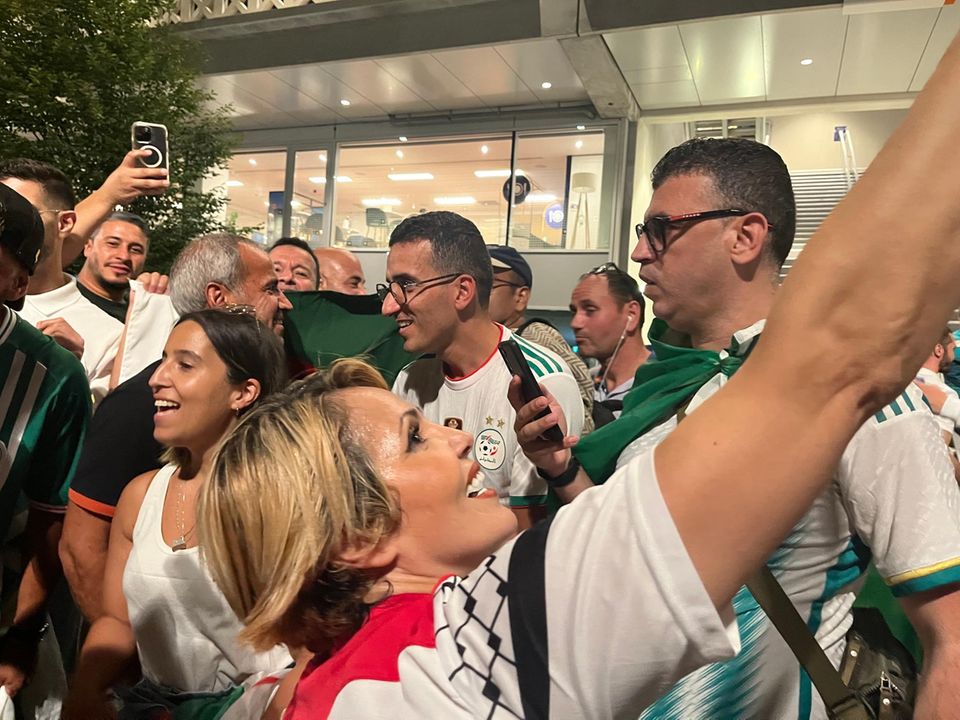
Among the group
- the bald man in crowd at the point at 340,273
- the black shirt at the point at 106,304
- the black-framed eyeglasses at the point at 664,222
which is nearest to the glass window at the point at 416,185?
the bald man in crowd at the point at 340,273

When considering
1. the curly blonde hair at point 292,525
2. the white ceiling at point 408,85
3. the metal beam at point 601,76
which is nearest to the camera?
the curly blonde hair at point 292,525

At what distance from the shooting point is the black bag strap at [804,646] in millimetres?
1271

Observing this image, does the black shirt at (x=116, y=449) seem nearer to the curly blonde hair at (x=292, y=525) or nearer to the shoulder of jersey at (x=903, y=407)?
the curly blonde hair at (x=292, y=525)

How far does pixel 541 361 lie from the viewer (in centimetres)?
260

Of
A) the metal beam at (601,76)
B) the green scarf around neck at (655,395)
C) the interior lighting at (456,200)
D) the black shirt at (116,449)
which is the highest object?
the metal beam at (601,76)

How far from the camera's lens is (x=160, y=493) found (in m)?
2.05

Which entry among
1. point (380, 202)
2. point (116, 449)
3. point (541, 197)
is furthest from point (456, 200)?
point (116, 449)

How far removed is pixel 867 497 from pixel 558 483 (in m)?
0.79

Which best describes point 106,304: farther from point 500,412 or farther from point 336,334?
point 500,412

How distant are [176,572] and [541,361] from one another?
4.53ft

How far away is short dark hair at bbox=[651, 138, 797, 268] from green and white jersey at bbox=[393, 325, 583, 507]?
3.16 ft

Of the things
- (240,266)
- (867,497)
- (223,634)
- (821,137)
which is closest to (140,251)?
(240,266)

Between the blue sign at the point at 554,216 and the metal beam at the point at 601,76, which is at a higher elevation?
the metal beam at the point at 601,76

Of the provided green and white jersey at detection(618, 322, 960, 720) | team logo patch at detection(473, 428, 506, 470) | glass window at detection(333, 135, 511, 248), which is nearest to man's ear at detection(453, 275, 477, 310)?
team logo patch at detection(473, 428, 506, 470)
